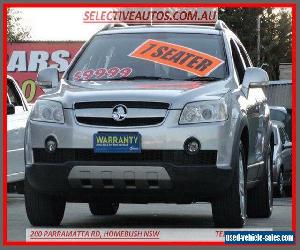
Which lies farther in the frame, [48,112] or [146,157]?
[48,112]

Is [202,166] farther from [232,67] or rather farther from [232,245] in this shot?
[232,67]

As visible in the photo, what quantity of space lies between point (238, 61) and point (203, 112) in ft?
7.17

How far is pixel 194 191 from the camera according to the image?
9555mm

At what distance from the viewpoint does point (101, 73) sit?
10812 millimetres

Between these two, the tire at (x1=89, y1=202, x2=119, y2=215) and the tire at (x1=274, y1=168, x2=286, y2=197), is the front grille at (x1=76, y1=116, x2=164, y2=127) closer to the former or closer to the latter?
the tire at (x1=89, y1=202, x2=119, y2=215)

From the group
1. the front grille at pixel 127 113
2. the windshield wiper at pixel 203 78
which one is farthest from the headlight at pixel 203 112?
the windshield wiper at pixel 203 78

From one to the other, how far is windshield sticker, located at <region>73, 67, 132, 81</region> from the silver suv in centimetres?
1

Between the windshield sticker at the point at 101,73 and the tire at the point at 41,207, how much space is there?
3.78ft

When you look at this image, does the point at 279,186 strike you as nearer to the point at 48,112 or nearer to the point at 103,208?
the point at 103,208

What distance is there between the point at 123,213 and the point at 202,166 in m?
3.86

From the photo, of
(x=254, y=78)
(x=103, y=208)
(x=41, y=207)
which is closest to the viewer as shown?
(x=41, y=207)

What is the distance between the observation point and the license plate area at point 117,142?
9297 mm

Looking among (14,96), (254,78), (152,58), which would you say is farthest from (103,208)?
(14,96)

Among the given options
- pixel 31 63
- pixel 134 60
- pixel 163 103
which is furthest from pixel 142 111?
pixel 31 63
